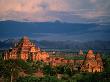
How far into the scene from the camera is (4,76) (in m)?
38.4

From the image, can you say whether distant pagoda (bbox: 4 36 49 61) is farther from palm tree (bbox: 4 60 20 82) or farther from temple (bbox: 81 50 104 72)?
palm tree (bbox: 4 60 20 82)

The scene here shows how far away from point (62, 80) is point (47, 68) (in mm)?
9900

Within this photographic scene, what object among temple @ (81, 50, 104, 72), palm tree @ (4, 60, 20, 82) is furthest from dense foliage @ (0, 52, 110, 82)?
temple @ (81, 50, 104, 72)

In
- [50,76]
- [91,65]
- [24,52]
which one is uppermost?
[24,52]

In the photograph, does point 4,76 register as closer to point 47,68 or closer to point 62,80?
point 62,80

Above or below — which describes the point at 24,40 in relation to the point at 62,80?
above

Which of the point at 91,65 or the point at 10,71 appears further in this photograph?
the point at 91,65

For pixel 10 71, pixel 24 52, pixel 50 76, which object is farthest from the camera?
pixel 24 52

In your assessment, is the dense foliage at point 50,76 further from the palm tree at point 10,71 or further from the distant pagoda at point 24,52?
the distant pagoda at point 24,52

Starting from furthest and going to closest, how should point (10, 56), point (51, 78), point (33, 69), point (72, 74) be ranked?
point (10, 56)
point (33, 69)
point (72, 74)
point (51, 78)

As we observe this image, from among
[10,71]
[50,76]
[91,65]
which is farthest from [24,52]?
[10,71]

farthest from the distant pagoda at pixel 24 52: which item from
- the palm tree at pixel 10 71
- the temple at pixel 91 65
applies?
the palm tree at pixel 10 71

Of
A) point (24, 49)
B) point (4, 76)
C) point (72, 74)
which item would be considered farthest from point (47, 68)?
point (24, 49)

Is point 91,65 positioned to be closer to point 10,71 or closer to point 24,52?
point 10,71
